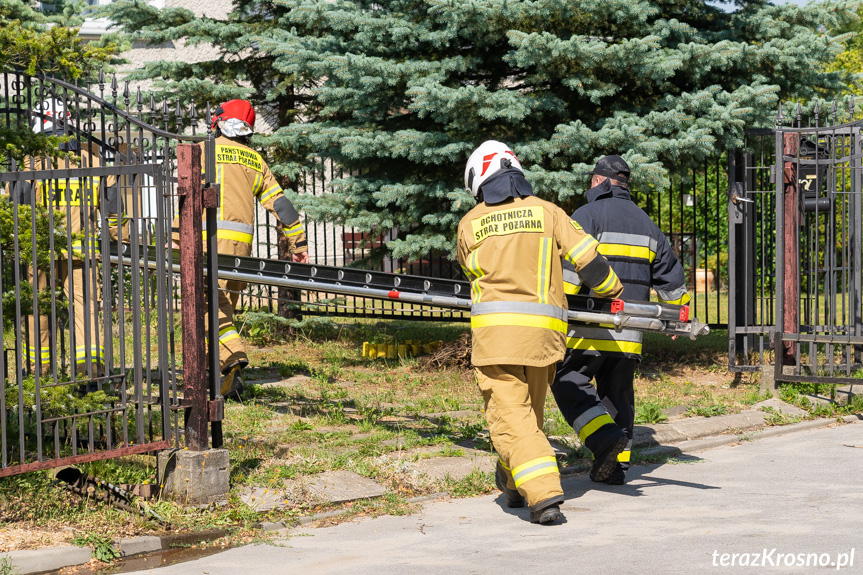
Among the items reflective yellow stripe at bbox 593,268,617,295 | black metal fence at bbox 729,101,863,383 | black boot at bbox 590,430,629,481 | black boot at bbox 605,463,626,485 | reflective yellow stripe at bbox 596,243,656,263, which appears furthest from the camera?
black metal fence at bbox 729,101,863,383

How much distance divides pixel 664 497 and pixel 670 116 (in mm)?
4386

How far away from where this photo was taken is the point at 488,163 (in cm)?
559

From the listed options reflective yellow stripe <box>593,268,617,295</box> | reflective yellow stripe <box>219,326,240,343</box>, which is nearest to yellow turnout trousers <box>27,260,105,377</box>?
reflective yellow stripe <box>219,326,240,343</box>

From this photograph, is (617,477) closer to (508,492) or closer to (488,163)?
(508,492)

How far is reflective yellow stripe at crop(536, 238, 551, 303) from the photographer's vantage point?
17.6ft

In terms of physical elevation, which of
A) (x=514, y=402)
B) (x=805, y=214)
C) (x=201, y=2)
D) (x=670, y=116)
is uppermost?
(x=201, y=2)

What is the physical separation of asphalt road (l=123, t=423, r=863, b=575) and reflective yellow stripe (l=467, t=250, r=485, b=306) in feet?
3.99

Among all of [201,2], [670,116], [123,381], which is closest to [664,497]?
[123,381]

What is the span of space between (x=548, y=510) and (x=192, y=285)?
7.42 feet

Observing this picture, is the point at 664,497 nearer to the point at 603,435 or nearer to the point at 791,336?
the point at 603,435

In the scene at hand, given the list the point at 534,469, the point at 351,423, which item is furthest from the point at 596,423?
the point at 351,423

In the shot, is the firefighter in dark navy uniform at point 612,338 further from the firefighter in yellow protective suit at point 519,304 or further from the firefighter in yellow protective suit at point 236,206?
the firefighter in yellow protective suit at point 236,206

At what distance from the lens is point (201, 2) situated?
18.5 m

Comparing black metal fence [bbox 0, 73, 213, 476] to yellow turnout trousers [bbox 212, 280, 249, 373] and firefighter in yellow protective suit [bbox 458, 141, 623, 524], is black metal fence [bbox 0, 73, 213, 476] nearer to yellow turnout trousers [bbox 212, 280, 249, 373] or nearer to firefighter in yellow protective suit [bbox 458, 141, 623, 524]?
firefighter in yellow protective suit [bbox 458, 141, 623, 524]
